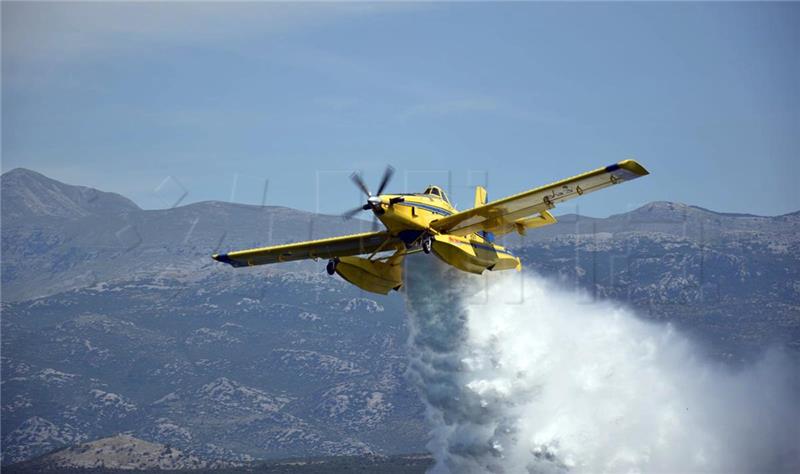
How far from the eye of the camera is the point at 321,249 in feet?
221

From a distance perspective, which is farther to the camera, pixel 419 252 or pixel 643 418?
pixel 643 418

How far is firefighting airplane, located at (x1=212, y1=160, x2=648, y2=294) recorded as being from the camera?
58000 mm

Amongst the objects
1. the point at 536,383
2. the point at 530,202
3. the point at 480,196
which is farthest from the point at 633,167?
the point at 536,383

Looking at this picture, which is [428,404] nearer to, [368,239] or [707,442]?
[368,239]

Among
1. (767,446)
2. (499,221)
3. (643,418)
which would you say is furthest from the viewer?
(767,446)

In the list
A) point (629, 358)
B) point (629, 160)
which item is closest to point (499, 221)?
point (629, 160)

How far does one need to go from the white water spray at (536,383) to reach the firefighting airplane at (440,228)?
4227mm

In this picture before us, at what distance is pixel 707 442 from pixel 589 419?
44.5 ft

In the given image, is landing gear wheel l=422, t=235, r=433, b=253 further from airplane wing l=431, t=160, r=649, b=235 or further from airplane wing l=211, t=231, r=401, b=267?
airplane wing l=211, t=231, r=401, b=267

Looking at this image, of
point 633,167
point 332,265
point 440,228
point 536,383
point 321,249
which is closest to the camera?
point 633,167

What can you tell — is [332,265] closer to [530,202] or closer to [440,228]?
[440,228]

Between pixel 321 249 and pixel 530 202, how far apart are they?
556 inches

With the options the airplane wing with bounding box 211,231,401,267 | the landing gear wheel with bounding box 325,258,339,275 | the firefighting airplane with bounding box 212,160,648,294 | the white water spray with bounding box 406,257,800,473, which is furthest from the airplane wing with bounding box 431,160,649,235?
the white water spray with bounding box 406,257,800,473

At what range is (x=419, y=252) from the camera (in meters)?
65.9
